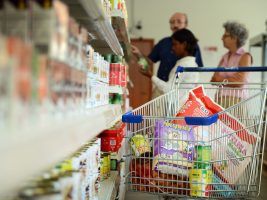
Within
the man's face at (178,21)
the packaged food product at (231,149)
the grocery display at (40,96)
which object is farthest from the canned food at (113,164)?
the man's face at (178,21)

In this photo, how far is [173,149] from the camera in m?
2.08

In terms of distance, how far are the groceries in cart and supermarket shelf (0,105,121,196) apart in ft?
4.06

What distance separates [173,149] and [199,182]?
0.74 ft

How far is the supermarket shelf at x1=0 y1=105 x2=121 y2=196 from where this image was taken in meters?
0.53

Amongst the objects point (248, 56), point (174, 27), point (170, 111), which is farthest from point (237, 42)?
point (170, 111)

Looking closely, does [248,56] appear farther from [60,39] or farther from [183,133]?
[60,39]

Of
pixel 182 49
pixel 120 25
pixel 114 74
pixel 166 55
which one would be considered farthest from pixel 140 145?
pixel 166 55

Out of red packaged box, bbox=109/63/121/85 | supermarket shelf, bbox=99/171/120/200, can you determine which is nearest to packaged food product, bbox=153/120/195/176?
supermarket shelf, bbox=99/171/120/200

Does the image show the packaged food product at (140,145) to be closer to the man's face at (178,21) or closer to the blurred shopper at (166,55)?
the blurred shopper at (166,55)

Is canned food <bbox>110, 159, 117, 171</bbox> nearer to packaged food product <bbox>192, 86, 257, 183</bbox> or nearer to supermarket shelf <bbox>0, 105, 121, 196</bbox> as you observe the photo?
packaged food product <bbox>192, 86, 257, 183</bbox>

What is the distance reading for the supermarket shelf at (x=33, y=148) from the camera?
0.53 metres

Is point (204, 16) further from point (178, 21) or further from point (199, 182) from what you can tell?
point (199, 182)

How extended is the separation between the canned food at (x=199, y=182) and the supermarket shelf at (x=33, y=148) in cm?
123

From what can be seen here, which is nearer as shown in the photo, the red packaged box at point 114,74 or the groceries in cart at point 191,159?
the groceries in cart at point 191,159
